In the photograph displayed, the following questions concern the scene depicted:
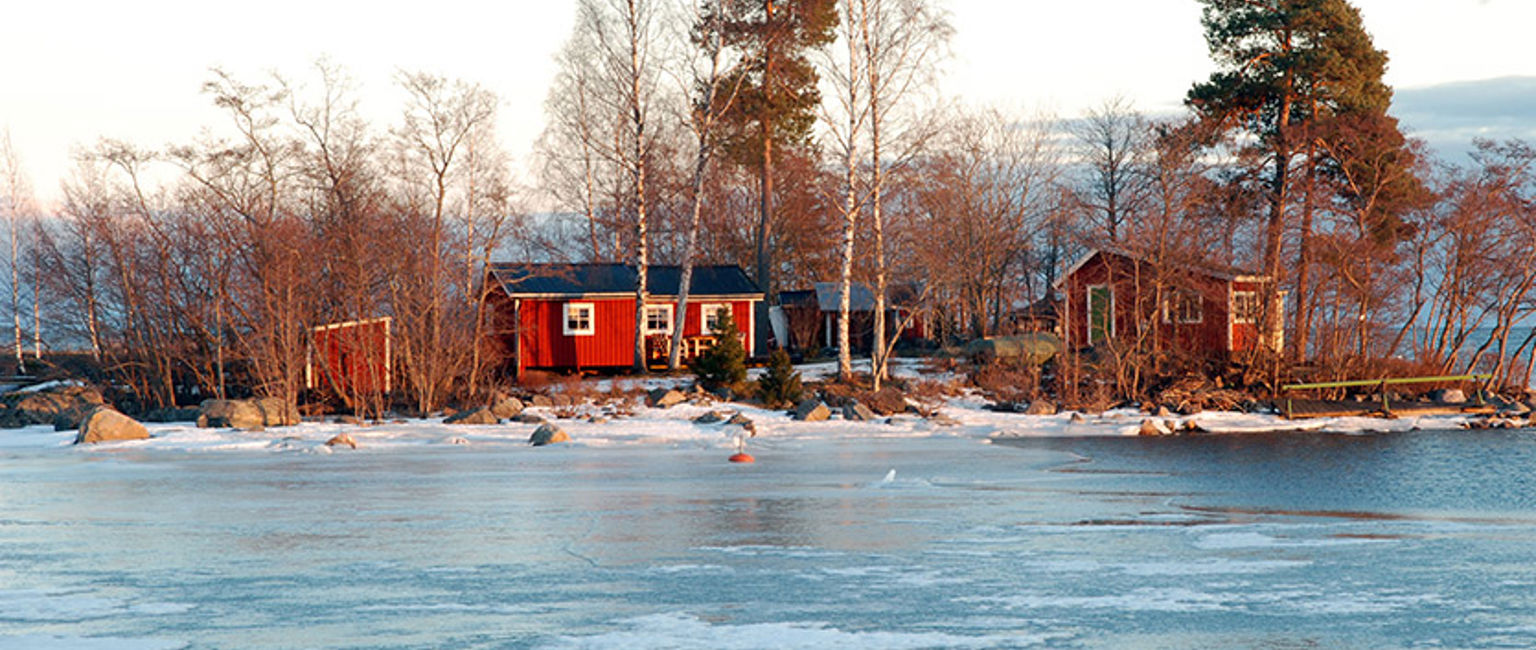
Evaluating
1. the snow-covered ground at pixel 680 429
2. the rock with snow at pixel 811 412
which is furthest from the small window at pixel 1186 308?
the rock with snow at pixel 811 412

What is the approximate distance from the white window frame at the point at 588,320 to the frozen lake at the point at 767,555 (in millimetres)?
18112

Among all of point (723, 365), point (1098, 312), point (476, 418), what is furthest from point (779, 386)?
point (1098, 312)

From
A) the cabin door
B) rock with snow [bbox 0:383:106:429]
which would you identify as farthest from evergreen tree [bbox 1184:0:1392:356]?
rock with snow [bbox 0:383:106:429]

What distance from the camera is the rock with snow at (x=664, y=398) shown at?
29.7 m

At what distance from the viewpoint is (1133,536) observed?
40.5ft

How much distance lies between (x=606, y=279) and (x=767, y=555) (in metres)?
29.1

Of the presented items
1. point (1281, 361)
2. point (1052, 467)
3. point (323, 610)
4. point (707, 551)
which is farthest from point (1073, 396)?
point (323, 610)

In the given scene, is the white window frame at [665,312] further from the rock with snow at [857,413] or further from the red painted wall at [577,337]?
the rock with snow at [857,413]

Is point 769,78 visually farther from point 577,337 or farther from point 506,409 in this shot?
point 506,409

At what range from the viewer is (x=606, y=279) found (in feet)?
131

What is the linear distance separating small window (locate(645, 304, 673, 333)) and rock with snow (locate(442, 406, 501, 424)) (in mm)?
11707

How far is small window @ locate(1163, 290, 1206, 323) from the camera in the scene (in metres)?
35.4

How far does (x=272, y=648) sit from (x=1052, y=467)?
44.5 ft

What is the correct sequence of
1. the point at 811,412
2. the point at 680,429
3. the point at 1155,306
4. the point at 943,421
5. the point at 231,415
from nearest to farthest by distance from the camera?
the point at 680,429 → the point at 231,415 → the point at 943,421 → the point at 811,412 → the point at 1155,306
